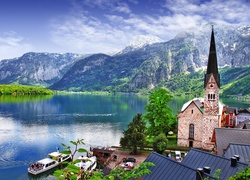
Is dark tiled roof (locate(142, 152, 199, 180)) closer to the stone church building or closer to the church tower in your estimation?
the church tower

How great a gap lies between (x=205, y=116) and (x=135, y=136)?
40.1 ft

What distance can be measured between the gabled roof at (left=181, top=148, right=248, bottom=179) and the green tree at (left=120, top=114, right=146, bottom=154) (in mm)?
24225

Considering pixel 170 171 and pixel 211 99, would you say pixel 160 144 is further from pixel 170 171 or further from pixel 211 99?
pixel 170 171

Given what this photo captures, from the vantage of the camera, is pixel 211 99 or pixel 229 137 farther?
pixel 211 99

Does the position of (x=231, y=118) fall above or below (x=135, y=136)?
above

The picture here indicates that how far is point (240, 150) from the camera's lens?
22.0 metres

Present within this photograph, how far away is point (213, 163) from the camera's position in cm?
1681

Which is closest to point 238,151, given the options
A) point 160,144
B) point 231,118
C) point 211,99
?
point 160,144

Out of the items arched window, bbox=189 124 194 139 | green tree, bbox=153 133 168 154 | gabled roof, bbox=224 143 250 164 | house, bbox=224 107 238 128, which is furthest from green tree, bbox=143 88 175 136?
gabled roof, bbox=224 143 250 164

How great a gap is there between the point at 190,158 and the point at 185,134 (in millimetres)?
29453

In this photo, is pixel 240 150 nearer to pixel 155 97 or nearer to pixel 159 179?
pixel 159 179

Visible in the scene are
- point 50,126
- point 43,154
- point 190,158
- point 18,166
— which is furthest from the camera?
point 50,126

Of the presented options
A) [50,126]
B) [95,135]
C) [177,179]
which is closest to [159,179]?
[177,179]

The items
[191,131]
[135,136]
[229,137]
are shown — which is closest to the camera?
[229,137]
